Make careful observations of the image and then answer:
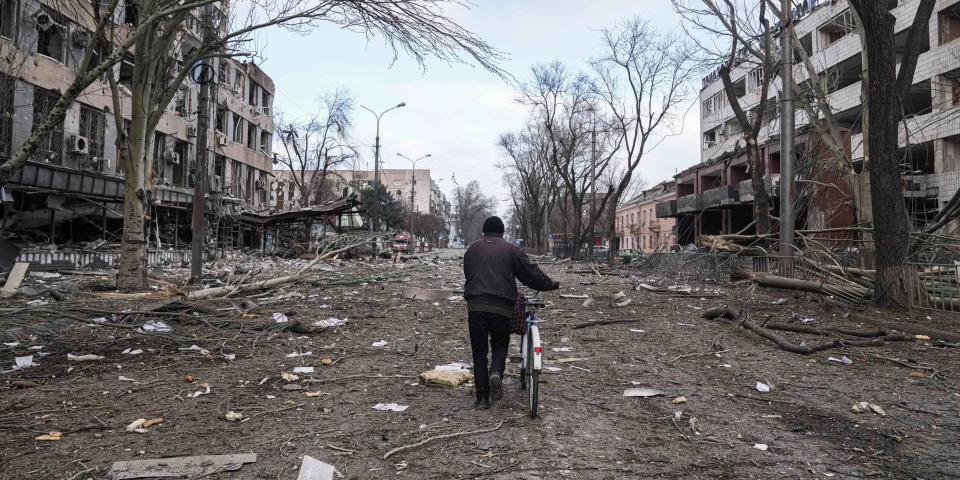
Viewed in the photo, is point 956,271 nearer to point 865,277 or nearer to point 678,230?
point 865,277

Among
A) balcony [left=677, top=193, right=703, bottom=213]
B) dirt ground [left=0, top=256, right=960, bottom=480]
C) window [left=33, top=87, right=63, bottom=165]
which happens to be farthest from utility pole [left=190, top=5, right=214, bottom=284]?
balcony [left=677, top=193, right=703, bottom=213]

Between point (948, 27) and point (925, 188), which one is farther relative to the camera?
point (925, 188)

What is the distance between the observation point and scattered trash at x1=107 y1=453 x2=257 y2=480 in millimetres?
3303

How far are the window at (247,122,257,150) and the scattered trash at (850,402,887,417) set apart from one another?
121 feet

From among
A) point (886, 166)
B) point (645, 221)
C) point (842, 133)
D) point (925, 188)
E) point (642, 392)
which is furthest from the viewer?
point (645, 221)

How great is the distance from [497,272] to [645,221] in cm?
6518

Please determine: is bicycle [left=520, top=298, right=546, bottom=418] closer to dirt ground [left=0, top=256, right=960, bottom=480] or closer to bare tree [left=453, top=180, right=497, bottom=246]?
dirt ground [left=0, top=256, right=960, bottom=480]

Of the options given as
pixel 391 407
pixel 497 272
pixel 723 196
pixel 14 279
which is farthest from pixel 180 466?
pixel 723 196

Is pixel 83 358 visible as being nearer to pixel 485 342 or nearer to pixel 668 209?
pixel 485 342

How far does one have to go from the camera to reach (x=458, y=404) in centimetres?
488

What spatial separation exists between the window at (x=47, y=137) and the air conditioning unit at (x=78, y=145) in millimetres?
360

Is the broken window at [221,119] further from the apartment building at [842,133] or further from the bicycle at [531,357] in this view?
the bicycle at [531,357]

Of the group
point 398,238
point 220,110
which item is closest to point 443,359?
point 220,110

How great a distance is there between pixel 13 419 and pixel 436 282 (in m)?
13.4
